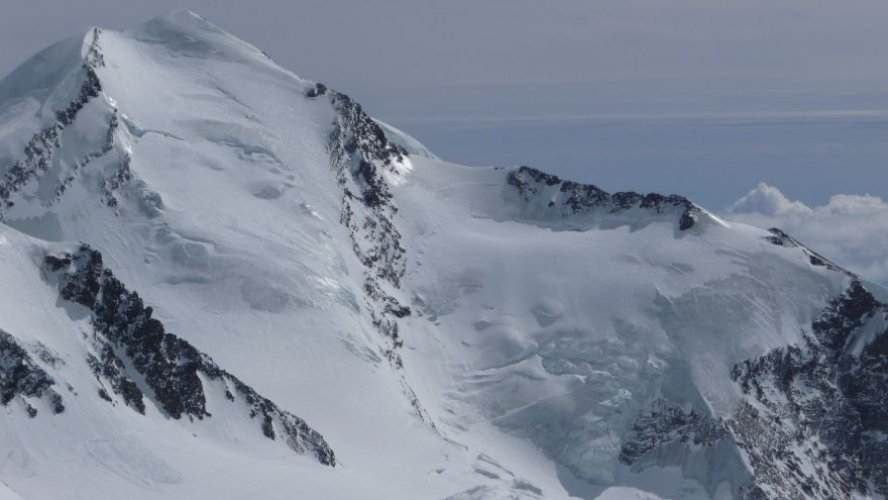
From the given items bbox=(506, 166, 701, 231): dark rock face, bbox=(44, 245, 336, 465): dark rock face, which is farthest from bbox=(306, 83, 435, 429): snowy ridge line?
bbox=(44, 245, 336, 465): dark rock face

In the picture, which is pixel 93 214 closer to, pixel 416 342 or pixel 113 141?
pixel 113 141

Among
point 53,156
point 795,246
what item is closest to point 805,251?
point 795,246

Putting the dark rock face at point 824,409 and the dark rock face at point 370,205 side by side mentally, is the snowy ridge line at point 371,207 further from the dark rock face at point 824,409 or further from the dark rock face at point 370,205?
the dark rock face at point 824,409

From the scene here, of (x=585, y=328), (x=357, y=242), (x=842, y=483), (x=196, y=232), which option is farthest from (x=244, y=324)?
(x=842, y=483)

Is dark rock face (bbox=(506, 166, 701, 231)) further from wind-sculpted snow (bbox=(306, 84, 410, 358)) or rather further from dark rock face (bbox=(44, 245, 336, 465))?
dark rock face (bbox=(44, 245, 336, 465))

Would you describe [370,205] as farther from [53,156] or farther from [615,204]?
[53,156]

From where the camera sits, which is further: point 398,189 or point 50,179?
point 398,189

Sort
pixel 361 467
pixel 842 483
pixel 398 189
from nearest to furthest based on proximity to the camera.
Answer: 1. pixel 361 467
2. pixel 842 483
3. pixel 398 189
